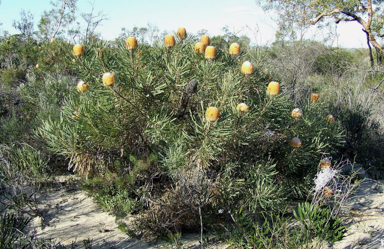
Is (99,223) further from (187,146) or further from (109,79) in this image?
(109,79)

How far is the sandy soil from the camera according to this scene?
9.52 ft

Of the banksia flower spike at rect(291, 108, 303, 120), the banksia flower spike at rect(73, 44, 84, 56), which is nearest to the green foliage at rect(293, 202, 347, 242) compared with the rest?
the banksia flower spike at rect(291, 108, 303, 120)

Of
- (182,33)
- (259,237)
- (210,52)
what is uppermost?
(182,33)

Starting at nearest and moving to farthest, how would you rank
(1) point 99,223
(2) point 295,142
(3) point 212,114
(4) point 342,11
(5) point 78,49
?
(3) point 212,114, (5) point 78,49, (2) point 295,142, (1) point 99,223, (4) point 342,11

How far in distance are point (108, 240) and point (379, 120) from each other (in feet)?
17.4

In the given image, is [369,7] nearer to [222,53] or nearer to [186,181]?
[222,53]

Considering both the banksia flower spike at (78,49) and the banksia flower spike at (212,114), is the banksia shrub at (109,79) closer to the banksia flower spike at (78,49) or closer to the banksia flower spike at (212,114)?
the banksia flower spike at (78,49)

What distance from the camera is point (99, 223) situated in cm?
323

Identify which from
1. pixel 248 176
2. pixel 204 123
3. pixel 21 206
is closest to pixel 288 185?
pixel 248 176

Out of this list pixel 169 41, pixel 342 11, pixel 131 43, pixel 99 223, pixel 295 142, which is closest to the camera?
pixel 131 43

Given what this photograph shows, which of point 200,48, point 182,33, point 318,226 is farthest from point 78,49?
point 318,226

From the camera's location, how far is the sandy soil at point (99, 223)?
2.90 m

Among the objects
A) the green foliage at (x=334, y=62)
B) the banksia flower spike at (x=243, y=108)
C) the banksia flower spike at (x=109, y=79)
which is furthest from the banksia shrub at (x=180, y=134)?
Result: the green foliage at (x=334, y=62)

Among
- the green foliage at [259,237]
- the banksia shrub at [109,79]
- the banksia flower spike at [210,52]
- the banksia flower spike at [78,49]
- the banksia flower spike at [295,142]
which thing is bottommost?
the green foliage at [259,237]
